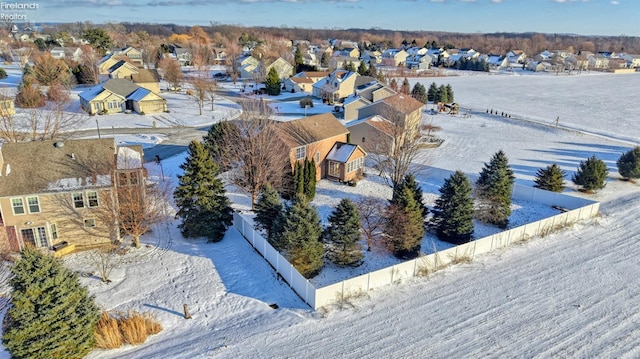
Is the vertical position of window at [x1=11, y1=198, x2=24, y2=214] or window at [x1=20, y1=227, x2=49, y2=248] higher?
window at [x1=11, y1=198, x2=24, y2=214]

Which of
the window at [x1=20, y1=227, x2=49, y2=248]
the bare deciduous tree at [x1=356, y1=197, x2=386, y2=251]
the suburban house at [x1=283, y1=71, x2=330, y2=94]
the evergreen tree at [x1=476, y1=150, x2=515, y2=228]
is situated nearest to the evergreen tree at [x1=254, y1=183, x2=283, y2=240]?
the bare deciduous tree at [x1=356, y1=197, x2=386, y2=251]

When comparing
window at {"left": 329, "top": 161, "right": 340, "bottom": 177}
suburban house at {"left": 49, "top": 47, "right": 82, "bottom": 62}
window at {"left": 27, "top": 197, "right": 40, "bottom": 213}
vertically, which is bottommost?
window at {"left": 329, "top": 161, "right": 340, "bottom": 177}

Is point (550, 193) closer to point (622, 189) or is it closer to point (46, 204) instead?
point (622, 189)

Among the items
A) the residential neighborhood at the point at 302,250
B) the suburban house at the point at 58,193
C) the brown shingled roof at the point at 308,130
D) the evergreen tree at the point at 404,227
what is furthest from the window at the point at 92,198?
the evergreen tree at the point at 404,227

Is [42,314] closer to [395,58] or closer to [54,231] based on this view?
[54,231]

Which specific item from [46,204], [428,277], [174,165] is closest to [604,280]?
[428,277]

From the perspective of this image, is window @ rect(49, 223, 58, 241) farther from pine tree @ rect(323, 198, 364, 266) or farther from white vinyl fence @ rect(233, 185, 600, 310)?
pine tree @ rect(323, 198, 364, 266)

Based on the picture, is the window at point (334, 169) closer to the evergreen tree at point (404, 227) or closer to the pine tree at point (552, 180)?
the evergreen tree at point (404, 227)
